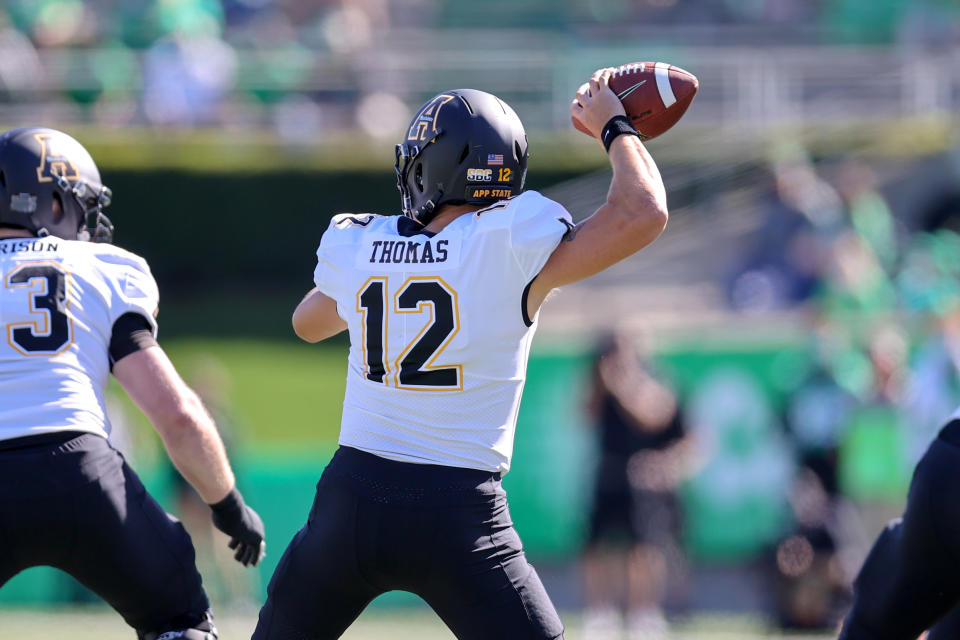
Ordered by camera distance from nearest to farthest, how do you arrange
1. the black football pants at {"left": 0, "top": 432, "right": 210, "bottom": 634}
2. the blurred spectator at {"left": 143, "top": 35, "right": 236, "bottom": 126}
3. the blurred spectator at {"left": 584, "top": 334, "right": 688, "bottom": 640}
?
1. the black football pants at {"left": 0, "top": 432, "right": 210, "bottom": 634}
2. the blurred spectator at {"left": 584, "top": 334, "right": 688, "bottom": 640}
3. the blurred spectator at {"left": 143, "top": 35, "right": 236, "bottom": 126}

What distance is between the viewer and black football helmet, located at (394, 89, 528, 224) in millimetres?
3627

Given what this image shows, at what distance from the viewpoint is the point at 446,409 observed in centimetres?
348

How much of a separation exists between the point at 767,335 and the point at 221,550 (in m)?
4.26

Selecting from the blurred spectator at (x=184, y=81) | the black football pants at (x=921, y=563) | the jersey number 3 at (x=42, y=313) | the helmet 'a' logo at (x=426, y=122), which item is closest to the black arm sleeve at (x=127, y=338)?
the jersey number 3 at (x=42, y=313)

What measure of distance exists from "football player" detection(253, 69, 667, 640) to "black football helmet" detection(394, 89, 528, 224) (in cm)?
2

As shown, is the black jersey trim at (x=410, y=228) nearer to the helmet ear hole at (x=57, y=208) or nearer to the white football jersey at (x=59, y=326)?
the white football jersey at (x=59, y=326)

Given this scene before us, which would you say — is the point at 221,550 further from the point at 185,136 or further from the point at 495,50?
the point at 495,50

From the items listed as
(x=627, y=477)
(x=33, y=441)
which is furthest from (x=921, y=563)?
(x=627, y=477)

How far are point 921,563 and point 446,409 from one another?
4.61 feet

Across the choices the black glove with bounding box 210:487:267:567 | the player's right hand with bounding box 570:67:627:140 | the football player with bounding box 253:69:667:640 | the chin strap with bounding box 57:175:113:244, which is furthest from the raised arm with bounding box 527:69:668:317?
the chin strap with bounding box 57:175:113:244

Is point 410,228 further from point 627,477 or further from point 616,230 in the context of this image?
point 627,477

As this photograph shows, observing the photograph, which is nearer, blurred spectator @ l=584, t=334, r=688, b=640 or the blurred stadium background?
blurred spectator @ l=584, t=334, r=688, b=640

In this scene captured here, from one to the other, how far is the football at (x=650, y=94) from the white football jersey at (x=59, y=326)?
1.36m

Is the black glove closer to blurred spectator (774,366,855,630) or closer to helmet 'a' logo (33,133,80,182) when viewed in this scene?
helmet 'a' logo (33,133,80,182)
